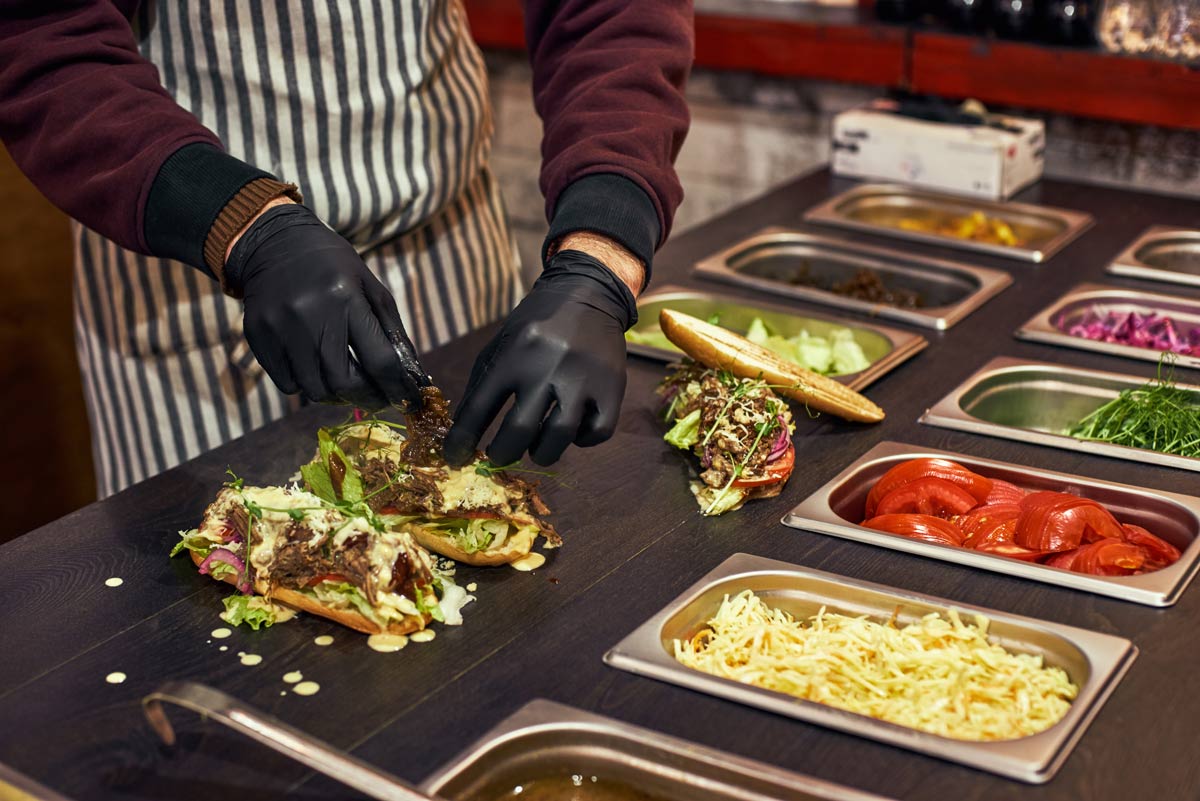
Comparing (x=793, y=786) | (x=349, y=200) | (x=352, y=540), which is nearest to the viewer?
(x=793, y=786)

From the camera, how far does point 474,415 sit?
1.54 meters

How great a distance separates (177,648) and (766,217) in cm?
177

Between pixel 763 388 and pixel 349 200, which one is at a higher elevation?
pixel 349 200

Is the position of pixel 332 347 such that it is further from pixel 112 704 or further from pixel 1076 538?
pixel 1076 538

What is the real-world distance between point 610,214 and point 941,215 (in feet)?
4.25

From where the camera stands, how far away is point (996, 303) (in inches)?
92.7

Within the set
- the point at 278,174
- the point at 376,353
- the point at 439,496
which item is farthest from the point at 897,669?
the point at 278,174

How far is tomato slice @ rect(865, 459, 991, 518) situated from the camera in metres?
1.72

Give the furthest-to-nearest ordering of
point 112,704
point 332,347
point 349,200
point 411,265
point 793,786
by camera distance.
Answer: point 411,265
point 349,200
point 332,347
point 112,704
point 793,786

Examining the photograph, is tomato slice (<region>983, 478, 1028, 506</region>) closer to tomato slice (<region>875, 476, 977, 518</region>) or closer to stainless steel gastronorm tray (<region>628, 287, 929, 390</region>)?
tomato slice (<region>875, 476, 977, 518</region>)

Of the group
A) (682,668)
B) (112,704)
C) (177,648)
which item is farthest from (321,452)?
(682,668)

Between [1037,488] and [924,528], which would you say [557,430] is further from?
→ [1037,488]

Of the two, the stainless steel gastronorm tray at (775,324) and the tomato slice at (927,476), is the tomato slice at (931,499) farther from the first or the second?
the stainless steel gastronorm tray at (775,324)

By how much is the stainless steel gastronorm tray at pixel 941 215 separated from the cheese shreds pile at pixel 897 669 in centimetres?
136
